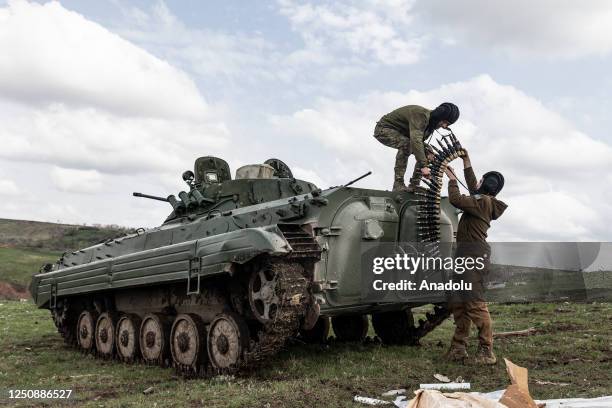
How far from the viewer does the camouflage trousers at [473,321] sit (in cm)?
985

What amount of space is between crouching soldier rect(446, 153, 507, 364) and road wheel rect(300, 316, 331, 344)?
3532 mm

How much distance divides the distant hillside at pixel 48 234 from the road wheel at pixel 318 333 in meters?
40.1

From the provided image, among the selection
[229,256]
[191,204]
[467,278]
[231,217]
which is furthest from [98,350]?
[467,278]

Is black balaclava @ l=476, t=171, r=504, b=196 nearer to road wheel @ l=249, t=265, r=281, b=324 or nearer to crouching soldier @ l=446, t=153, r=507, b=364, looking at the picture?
crouching soldier @ l=446, t=153, r=507, b=364

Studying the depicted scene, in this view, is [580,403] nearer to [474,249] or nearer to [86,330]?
[474,249]

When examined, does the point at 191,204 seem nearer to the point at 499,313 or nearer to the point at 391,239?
the point at 391,239

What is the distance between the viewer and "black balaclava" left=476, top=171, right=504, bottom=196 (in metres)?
10.2

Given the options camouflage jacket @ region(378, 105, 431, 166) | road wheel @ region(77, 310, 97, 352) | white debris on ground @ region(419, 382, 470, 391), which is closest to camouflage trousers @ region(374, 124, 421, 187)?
camouflage jacket @ region(378, 105, 431, 166)

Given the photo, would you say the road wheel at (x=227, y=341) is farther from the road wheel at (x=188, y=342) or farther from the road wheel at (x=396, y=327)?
the road wheel at (x=396, y=327)

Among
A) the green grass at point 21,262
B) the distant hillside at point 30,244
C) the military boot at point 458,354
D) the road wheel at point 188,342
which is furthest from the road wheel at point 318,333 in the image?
the green grass at point 21,262

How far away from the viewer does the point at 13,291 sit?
39.5 m

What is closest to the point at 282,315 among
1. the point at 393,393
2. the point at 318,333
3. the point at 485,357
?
the point at 393,393

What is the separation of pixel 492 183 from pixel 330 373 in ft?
12.4

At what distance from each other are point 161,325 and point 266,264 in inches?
132
